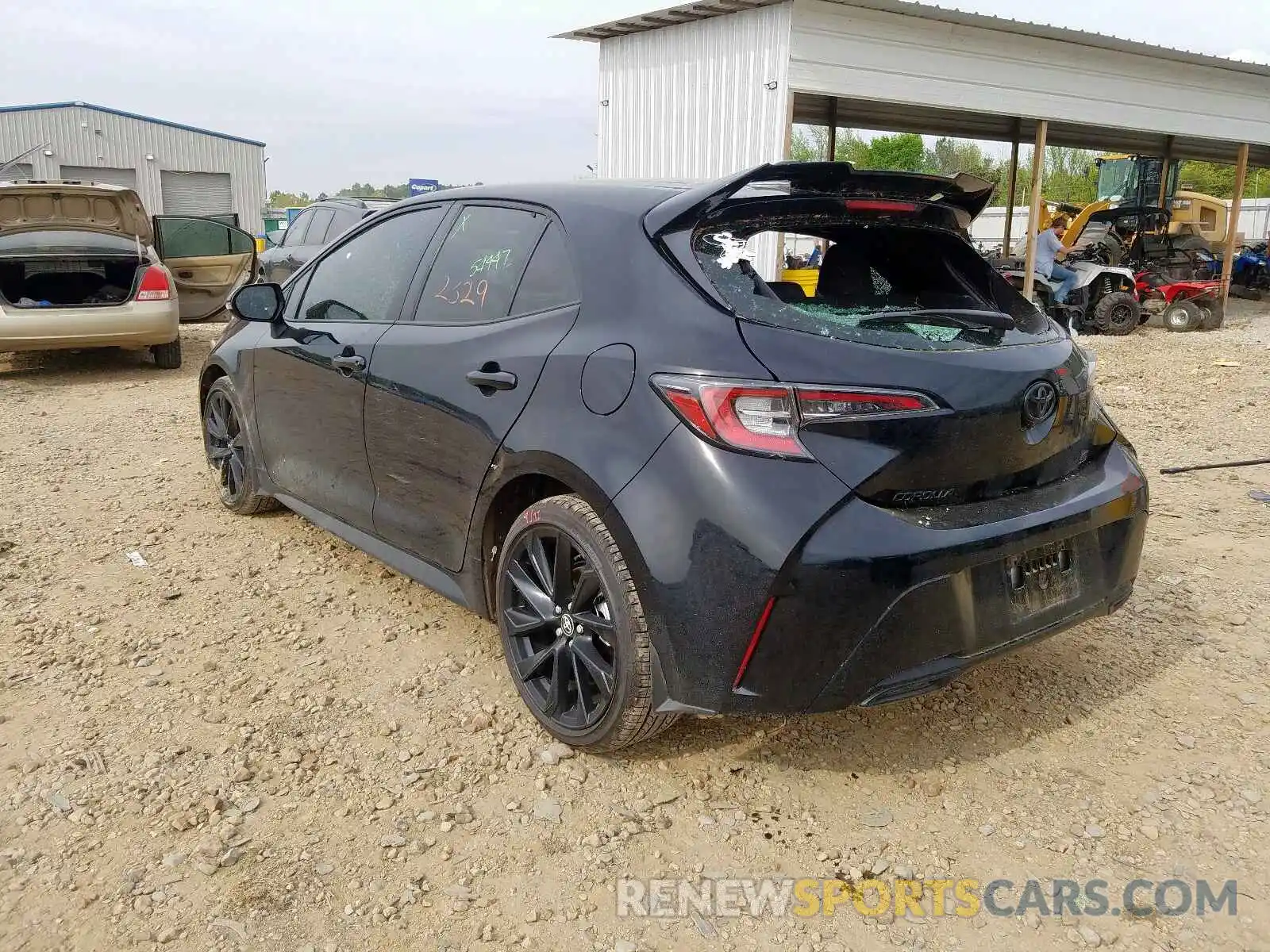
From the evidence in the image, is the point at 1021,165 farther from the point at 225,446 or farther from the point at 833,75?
the point at 225,446

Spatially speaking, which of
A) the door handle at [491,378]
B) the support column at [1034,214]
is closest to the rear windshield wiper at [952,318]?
the door handle at [491,378]

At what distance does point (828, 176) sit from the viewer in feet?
9.00

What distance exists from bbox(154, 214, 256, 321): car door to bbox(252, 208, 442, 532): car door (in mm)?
7340

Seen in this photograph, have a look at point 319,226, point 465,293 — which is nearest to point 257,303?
point 465,293

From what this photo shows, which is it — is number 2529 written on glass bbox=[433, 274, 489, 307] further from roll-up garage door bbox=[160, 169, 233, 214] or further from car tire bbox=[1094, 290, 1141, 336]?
roll-up garage door bbox=[160, 169, 233, 214]

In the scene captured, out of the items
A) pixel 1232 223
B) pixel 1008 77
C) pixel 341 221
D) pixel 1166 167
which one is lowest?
pixel 341 221

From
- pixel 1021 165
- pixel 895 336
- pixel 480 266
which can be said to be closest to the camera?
pixel 895 336

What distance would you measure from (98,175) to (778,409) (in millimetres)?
32916

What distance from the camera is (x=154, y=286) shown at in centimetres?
918

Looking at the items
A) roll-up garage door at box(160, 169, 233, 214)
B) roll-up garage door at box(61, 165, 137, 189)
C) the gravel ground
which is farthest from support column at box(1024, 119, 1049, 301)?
roll-up garage door at box(160, 169, 233, 214)

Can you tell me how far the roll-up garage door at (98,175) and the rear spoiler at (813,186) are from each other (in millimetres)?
30944

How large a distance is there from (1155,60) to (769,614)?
15.2m

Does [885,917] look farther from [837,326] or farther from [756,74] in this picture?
[756,74]

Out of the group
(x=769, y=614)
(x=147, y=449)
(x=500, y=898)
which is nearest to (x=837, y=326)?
(x=769, y=614)
